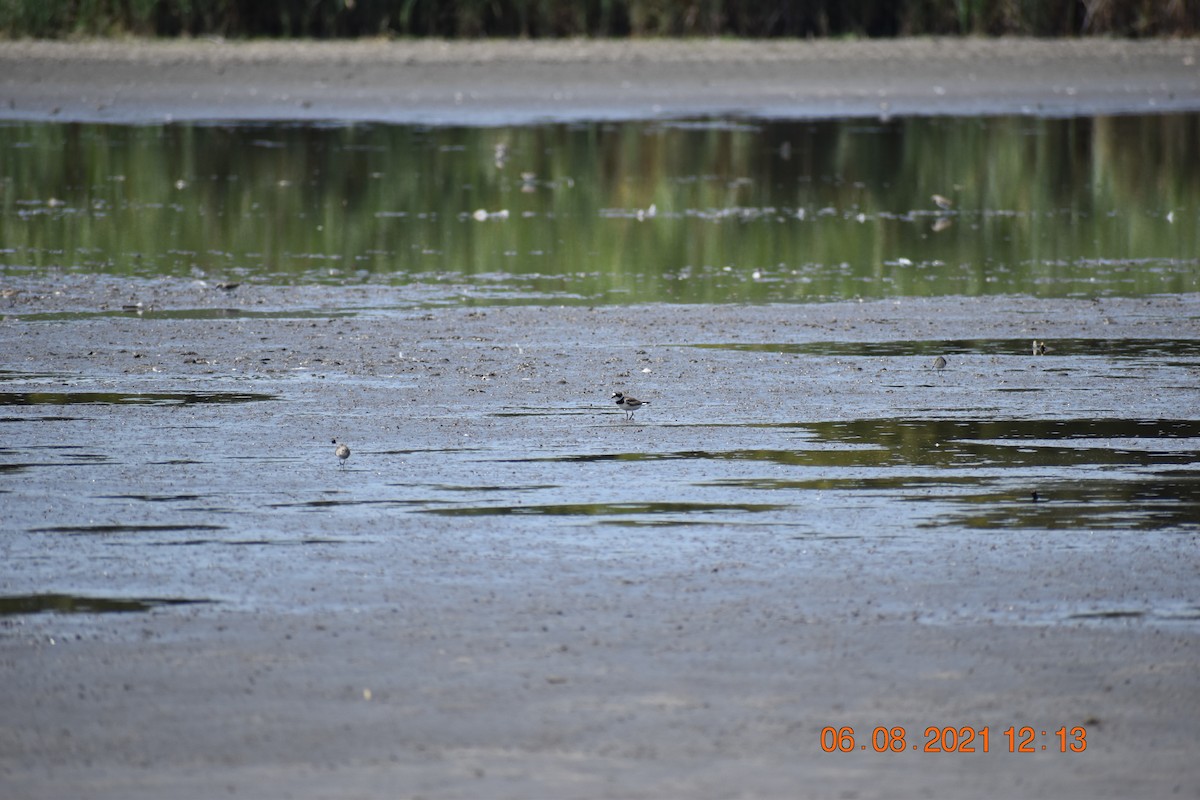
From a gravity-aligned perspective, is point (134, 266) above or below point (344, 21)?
below

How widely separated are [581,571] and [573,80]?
20.4 m

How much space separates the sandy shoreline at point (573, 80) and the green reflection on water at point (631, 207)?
2.51 feet

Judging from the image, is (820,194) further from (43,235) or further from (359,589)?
(359,589)

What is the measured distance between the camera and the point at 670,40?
28969 mm

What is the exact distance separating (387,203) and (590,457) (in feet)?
31.4

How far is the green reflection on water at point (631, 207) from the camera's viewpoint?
41.1 feet

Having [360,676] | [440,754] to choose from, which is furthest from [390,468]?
[440,754]

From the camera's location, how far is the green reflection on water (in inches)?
494

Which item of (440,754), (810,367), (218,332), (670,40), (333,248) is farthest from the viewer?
(670,40)

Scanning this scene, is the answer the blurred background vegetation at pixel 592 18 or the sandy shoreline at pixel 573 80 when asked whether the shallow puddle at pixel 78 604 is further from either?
the blurred background vegetation at pixel 592 18

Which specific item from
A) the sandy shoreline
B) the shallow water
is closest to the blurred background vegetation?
the sandy shoreline

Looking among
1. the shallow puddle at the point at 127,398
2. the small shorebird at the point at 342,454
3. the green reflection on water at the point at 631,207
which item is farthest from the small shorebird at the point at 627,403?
the green reflection on water at the point at 631,207

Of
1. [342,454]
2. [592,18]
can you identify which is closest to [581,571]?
[342,454]

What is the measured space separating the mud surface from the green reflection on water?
2.78 m
